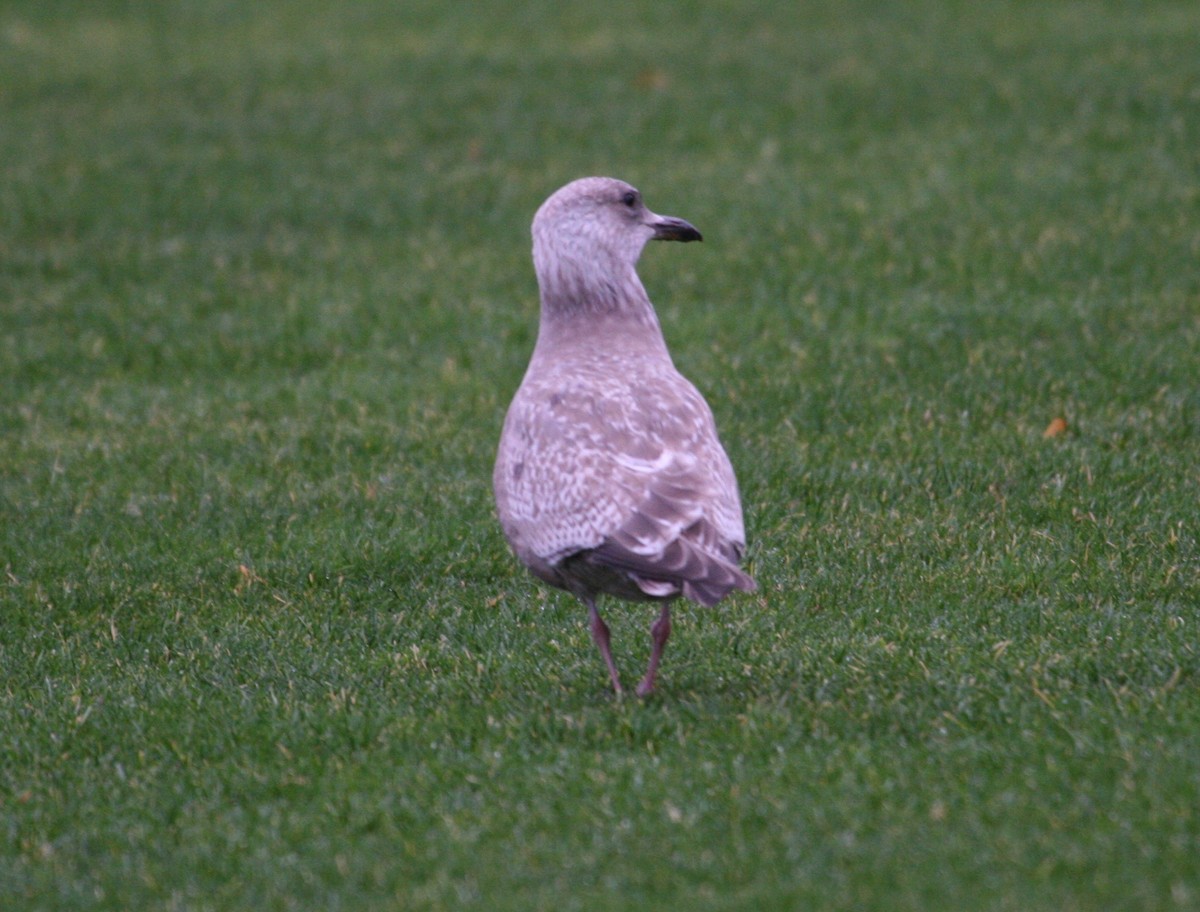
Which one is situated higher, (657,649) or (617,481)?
(617,481)

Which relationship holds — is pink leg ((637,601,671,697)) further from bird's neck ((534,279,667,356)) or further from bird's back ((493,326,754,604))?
bird's neck ((534,279,667,356))

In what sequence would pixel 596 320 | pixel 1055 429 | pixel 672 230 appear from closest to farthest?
pixel 596 320 < pixel 672 230 < pixel 1055 429

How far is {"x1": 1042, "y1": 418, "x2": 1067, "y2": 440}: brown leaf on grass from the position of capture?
26.7ft

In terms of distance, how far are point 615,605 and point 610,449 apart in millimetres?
1606

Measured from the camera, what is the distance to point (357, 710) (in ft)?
18.0

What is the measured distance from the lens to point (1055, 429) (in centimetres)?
818

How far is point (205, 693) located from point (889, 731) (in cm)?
243

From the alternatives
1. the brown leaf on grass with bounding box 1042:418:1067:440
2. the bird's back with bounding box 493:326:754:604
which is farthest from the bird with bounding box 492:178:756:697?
the brown leaf on grass with bounding box 1042:418:1067:440

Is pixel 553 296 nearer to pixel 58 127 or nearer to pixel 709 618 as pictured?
pixel 709 618

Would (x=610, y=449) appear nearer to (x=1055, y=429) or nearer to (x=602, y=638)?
(x=602, y=638)

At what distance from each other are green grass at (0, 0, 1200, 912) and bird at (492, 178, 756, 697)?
544 mm

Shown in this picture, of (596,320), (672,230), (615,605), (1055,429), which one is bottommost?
(615,605)

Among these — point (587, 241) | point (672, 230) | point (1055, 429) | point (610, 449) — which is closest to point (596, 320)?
point (587, 241)

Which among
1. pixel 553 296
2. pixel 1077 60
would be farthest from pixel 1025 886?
pixel 1077 60
